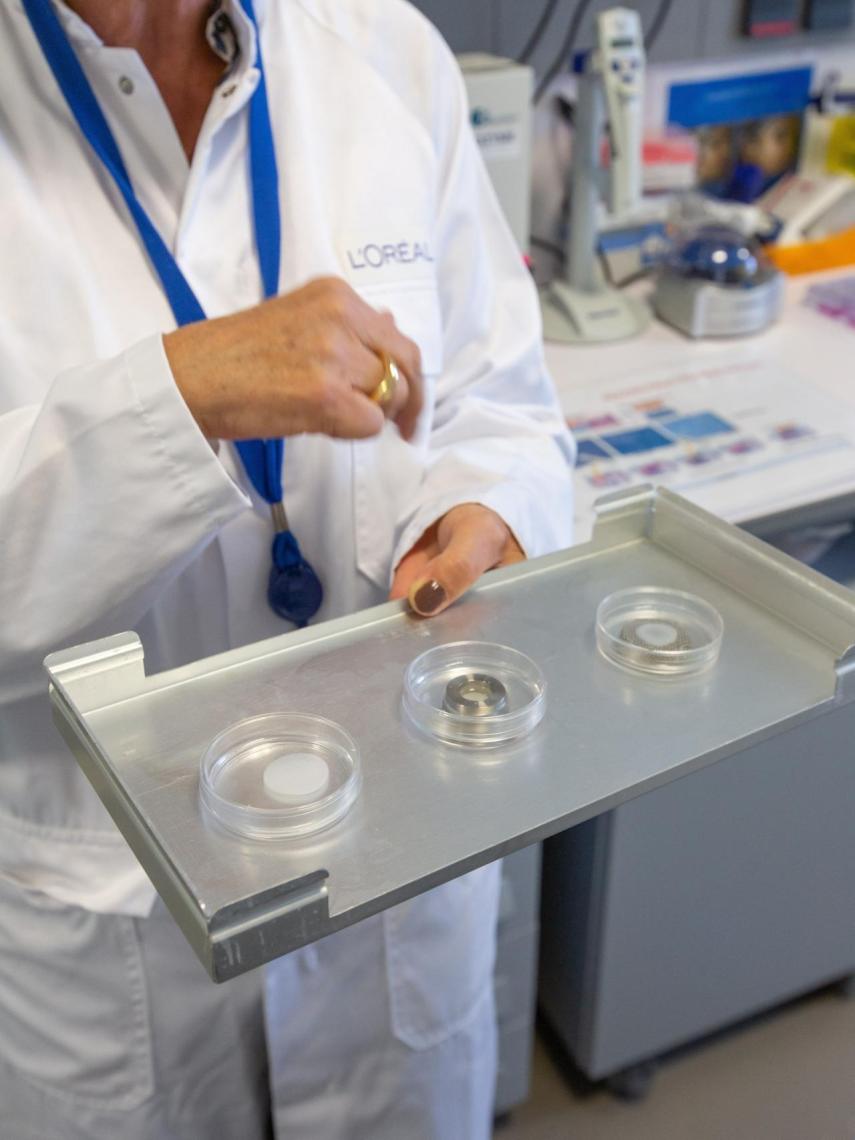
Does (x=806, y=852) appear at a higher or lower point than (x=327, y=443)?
lower

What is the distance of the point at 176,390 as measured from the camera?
693mm

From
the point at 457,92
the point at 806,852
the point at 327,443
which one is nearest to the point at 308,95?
the point at 457,92

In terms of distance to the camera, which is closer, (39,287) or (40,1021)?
(39,287)

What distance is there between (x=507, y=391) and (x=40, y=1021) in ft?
2.29

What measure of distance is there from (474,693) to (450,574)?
12 centimetres

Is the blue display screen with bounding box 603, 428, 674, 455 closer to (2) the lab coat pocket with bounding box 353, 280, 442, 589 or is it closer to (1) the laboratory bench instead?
(1) the laboratory bench

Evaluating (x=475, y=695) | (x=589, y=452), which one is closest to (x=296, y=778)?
(x=475, y=695)

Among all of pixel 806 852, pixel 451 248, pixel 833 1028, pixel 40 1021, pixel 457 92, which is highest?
pixel 457 92

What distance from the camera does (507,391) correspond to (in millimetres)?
1064

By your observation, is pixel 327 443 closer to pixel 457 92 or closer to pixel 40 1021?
pixel 457 92

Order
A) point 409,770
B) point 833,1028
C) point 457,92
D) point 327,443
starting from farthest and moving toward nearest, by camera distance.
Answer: point 833,1028 < point 457,92 < point 327,443 < point 409,770

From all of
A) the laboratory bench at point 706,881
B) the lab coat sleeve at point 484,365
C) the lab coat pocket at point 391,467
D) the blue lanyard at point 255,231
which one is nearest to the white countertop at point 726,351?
the laboratory bench at point 706,881

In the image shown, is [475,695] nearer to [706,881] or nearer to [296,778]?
[296,778]

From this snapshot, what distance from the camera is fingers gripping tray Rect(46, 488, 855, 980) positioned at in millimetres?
541
